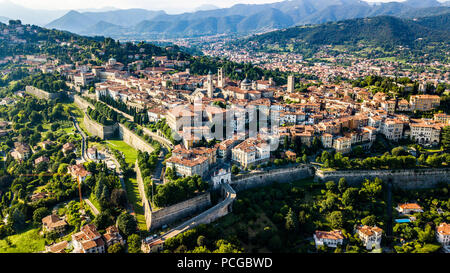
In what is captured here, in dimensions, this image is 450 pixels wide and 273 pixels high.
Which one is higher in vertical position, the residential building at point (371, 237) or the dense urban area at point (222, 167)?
the dense urban area at point (222, 167)

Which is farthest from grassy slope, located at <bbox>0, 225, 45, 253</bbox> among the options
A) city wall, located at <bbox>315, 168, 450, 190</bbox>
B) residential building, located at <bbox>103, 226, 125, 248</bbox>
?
city wall, located at <bbox>315, 168, 450, 190</bbox>

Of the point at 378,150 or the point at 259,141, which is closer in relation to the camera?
the point at 259,141

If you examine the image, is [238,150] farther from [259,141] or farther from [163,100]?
[163,100]

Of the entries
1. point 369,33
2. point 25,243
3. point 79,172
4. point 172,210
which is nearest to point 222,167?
point 172,210

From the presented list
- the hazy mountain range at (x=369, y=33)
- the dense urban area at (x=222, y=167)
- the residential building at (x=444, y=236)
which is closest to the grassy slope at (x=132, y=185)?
the dense urban area at (x=222, y=167)

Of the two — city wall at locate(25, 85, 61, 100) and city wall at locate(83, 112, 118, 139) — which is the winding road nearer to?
city wall at locate(83, 112, 118, 139)

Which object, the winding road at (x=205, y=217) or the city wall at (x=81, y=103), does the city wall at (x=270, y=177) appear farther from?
the city wall at (x=81, y=103)
